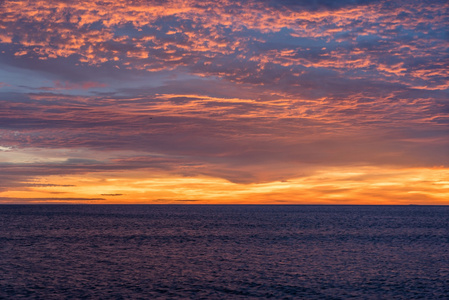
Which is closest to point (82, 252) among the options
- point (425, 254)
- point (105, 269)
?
point (105, 269)

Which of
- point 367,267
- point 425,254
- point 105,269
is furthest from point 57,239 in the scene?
point 425,254

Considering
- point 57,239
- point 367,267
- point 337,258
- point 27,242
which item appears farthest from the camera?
point 57,239

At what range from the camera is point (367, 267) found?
51.9 metres

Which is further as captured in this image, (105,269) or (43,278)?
(105,269)

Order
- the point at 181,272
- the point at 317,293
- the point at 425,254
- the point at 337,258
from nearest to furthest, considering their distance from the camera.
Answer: the point at 317,293 → the point at 181,272 → the point at 337,258 → the point at 425,254

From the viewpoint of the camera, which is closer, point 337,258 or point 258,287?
point 258,287

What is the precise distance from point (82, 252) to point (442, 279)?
4857 cm

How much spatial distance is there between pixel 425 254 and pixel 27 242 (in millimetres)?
66481

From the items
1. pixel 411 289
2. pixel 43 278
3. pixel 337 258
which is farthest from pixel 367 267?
pixel 43 278

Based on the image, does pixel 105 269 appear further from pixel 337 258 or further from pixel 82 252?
pixel 337 258

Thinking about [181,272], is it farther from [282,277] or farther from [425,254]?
[425,254]

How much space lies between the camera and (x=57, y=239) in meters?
83.6

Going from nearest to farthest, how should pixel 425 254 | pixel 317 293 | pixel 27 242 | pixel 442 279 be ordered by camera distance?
pixel 317 293
pixel 442 279
pixel 425 254
pixel 27 242

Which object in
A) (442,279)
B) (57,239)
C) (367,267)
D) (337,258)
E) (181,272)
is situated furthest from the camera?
(57,239)
